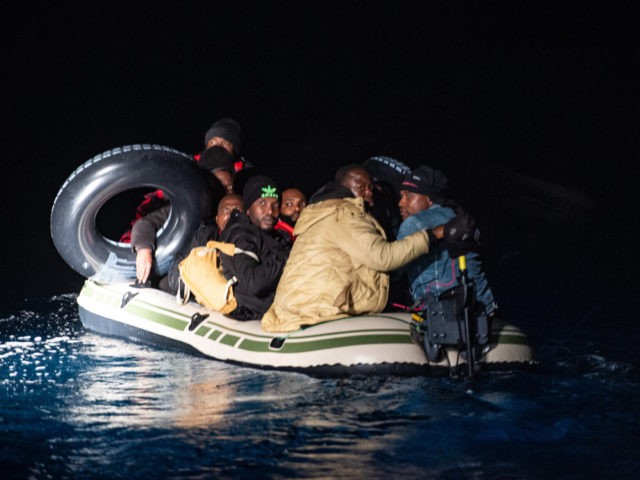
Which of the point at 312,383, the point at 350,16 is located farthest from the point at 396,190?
the point at 350,16

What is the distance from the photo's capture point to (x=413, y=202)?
14.8ft

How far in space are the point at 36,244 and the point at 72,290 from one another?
10.5 feet

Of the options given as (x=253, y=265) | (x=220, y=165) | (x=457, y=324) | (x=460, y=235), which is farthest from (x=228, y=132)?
(x=457, y=324)

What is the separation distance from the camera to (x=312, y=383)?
4.19 metres

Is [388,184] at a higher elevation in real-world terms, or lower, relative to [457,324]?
higher

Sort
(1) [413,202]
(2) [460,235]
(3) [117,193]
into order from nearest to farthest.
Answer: (2) [460,235] < (1) [413,202] < (3) [117,193]

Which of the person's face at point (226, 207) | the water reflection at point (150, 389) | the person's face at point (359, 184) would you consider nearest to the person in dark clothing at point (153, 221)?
the person's face at point (226, 207)

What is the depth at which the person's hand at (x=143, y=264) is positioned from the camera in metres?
5.68

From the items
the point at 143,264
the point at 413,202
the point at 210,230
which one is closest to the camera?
the point at 413,202

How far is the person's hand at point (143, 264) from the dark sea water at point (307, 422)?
83 centimetres

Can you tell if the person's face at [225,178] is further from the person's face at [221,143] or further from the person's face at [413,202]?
the person's face at [413,202]

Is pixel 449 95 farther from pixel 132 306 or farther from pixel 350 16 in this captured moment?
pixel 132 306

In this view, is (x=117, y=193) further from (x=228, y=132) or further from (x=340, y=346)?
(x=340, y=346)

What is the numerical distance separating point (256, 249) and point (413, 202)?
0.97 meters
